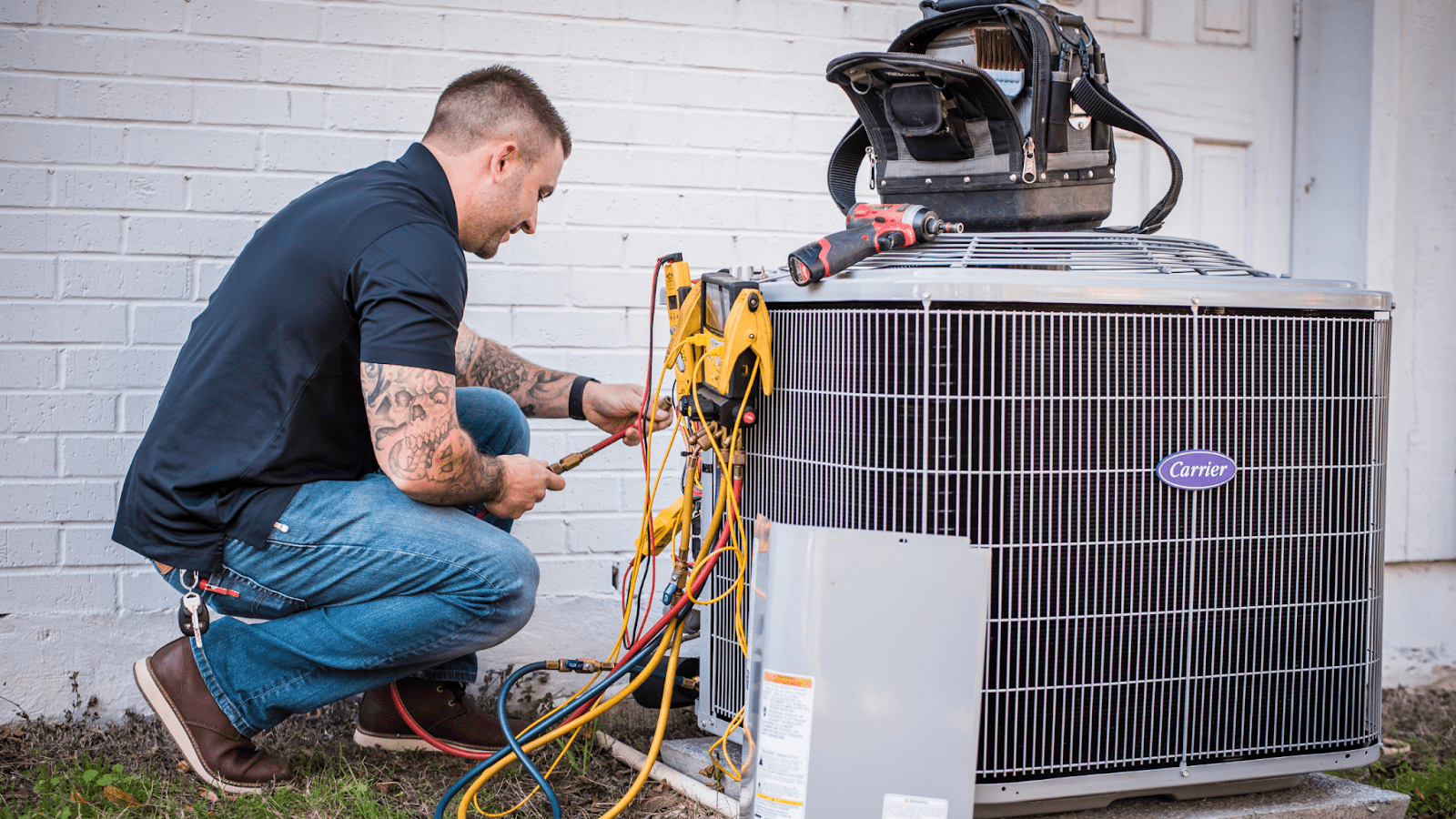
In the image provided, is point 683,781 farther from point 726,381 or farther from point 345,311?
point 345,311

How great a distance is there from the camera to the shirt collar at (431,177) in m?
1.99

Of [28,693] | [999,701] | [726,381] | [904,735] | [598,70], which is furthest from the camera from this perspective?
[598,70]

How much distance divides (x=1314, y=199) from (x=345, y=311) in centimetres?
282

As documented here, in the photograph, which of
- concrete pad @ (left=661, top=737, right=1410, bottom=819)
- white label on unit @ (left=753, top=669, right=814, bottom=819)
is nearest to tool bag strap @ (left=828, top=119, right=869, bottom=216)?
white label on unit @ (left=753, top=669, right=814, bottom=819)

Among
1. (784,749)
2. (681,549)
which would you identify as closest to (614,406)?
(681,549)

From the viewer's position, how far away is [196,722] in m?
1.91

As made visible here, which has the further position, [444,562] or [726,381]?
[444,562]

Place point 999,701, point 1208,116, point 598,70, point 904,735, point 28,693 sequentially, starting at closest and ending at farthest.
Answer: point 904,735, point 999,701, point 28,693, point 598,70, point 1208,116

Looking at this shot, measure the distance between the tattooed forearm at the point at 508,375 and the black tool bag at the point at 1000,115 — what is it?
0.93 m

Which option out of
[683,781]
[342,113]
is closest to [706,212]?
[342,113]

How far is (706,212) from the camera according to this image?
2715 millimetres

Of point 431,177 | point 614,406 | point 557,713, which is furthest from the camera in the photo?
point 614,406

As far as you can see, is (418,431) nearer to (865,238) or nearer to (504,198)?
(504,198)

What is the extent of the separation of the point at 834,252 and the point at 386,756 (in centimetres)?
143
